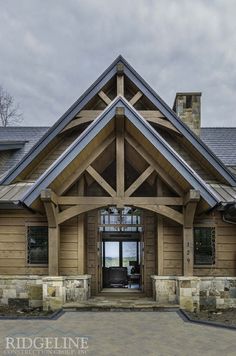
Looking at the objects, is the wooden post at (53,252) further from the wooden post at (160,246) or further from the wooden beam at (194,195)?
the wooden beam at (194,195)

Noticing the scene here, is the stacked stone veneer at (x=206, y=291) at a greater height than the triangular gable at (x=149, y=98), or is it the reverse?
the triangular gable at (x=149, y=98)

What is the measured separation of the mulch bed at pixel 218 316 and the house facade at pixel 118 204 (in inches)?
12.1

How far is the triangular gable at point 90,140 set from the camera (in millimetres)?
7762

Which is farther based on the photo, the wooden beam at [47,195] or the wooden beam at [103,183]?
the wooden beam at [103,183]

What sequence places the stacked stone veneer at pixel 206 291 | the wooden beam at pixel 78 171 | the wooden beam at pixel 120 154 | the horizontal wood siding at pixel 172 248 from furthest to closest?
the horizontal wood siding at pixel 172 248 < the stacked stone veneer at pixel 206 291 < the wooden beam at pixel 78 171 < the wooden beam at pixel 120 154

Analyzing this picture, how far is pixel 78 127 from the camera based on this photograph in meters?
9.94

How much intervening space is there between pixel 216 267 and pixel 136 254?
5.59 meters

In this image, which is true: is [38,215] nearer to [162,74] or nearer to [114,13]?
[114,13]

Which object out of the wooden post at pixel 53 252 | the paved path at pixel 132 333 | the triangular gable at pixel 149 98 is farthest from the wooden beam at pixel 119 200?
the paved path at pixel 132 333

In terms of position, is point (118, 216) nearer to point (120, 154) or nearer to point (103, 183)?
point (103, 183)

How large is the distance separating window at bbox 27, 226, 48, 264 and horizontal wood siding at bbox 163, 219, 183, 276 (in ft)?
10.3

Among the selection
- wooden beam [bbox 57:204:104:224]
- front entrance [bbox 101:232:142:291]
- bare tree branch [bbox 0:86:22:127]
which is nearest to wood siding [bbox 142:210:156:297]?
wooden beam [bbox 57:204:104:224]

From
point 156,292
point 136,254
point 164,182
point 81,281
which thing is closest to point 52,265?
point 81,281

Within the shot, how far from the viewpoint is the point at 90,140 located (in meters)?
7.89
